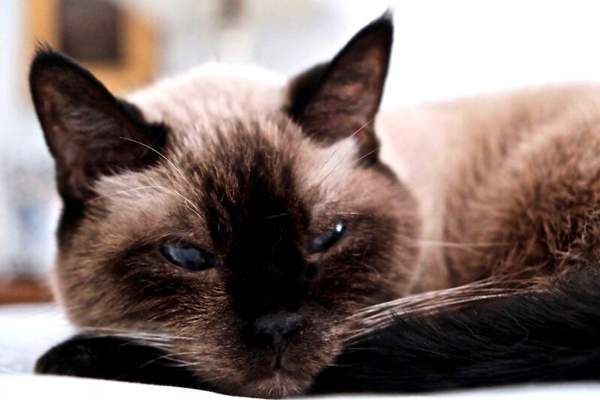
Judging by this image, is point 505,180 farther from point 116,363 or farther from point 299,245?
point 116,363

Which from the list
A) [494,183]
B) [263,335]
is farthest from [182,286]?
[494,183]

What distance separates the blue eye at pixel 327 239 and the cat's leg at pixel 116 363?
281 millimetres

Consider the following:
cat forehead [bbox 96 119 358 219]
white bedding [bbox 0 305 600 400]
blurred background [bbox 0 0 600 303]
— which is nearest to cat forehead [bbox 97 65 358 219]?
cat forehead [bbox 96 119 358 219]

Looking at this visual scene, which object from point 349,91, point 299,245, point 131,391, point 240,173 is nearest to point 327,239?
point 299,245

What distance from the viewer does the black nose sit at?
0.95m

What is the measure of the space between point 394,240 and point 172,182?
1.37ft

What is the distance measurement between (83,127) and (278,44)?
1991 mm

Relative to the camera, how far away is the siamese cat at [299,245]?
94 cm

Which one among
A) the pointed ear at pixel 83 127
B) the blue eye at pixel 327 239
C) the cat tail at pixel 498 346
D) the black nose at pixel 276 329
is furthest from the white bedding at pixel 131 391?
the pointed ear at pixel 83 127

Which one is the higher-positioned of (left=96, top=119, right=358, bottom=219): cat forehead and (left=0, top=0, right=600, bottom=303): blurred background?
(left=0, top=0, right=600, bottom=303): blurred background

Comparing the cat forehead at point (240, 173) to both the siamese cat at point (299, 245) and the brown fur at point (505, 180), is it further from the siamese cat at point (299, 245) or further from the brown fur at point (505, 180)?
the brown fur at point (505, 180)

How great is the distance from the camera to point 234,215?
1022mm

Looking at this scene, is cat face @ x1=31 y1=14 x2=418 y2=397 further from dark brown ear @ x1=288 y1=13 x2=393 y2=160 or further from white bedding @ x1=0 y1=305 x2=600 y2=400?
white bedding @ x1=0 y1=305 x2=600 y2=400

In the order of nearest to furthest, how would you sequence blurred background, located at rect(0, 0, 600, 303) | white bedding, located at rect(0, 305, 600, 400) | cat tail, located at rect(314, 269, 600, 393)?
white bedding, located at rect(0, 305, 600, 400) → cat tail, located at rect(314, 269, 600, 393) → blurred background, located at rect(0, 0, 600, 303)
